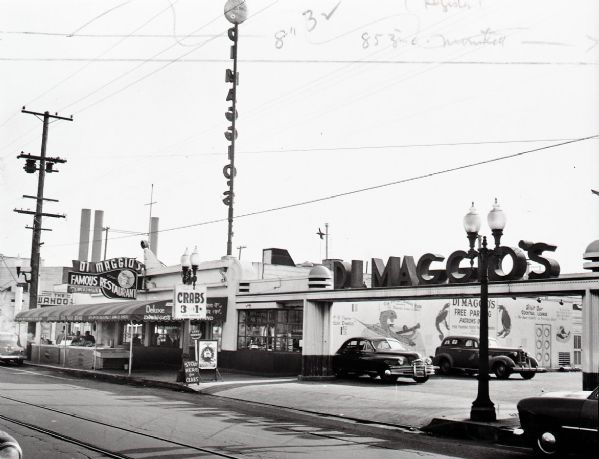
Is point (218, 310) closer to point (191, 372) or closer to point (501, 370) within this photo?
point (191, 372)

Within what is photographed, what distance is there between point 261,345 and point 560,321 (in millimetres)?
19203

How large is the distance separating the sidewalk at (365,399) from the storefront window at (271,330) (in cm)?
181

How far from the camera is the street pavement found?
13.7 metres

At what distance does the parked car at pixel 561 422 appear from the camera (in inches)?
380

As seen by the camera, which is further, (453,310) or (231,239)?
(453,310)

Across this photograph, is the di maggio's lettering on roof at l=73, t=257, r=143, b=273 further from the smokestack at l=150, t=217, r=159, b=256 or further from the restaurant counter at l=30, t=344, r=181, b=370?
the smokestack at l=150, t=217, r=159, b=256

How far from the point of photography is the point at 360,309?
1253 inches

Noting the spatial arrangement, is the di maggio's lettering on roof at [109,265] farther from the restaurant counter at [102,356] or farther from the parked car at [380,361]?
the parked car at [380,361]

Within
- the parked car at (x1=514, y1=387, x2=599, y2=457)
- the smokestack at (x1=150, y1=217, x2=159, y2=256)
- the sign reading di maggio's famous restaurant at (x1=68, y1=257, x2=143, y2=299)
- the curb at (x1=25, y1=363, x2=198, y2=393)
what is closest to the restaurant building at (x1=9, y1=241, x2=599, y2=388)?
the sign reading di maggio's famous restaurant at (x1=68, y1=257, x2=143, y2=299)

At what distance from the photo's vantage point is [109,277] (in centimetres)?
3528

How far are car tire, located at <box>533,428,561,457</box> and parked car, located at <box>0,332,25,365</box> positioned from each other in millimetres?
29723

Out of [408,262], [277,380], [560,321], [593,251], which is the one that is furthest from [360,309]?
[593,251]

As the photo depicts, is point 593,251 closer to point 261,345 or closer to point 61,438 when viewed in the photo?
point 61,438

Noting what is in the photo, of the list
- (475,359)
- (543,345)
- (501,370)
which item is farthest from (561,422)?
(543,345)
